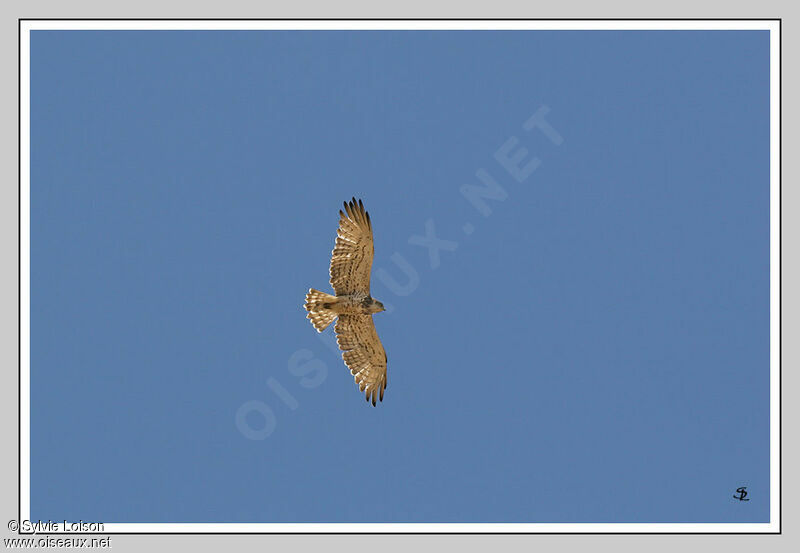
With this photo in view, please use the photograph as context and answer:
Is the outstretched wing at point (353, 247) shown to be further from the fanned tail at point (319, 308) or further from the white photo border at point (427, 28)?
the white photo border at point (427, 28)

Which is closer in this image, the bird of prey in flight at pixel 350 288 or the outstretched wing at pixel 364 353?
the bird of prey in flight at pixel 350 288

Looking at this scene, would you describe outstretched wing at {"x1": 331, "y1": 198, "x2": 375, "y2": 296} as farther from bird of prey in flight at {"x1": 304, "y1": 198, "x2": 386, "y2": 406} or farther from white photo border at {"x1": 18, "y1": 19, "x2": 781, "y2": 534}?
white photo border at {"x1": 18, "y1": 19, "x2": 781, "y2": 534}

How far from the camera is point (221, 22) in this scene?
1237 cm

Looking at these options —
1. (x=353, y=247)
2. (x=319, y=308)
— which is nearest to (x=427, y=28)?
(x=353, y=247)

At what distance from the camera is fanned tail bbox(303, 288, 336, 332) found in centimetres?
1198

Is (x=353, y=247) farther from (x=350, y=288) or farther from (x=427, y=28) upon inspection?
(x=427, y=28)

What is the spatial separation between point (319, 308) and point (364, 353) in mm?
1118

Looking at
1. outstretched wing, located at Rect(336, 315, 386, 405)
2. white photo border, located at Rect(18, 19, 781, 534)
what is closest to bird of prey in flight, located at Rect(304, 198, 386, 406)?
outstretched wing, located at Rect(336, 315, 386, 405)

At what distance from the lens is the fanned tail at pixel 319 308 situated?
39.3ft

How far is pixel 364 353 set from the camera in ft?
41.8

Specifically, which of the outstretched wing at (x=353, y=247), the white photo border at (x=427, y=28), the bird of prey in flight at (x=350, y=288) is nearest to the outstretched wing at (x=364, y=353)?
the bird of prey in flight at (x=350, y=288)

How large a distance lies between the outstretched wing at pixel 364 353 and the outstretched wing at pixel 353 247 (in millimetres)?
731

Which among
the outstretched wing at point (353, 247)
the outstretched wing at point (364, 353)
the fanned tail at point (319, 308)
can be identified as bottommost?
the outstretched wing at point (364, 353)
